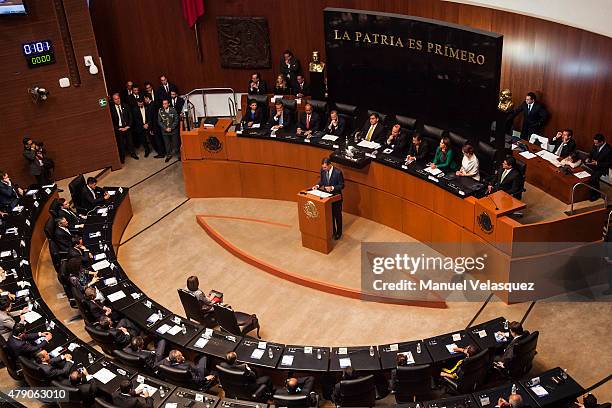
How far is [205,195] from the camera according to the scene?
1533 centimetres

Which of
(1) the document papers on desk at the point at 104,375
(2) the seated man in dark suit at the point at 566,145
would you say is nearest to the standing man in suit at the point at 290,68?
(2) the seated man in dark suit at the point at 566,145

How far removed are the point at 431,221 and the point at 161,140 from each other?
7144 millimetres

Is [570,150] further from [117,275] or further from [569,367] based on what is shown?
[117,275]

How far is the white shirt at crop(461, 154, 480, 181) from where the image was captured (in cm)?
1201

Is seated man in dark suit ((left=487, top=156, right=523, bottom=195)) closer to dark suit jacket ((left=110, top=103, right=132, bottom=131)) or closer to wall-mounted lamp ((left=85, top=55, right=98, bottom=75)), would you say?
dark suit jacket ((left=110, top=103, right=132, bottom=131))

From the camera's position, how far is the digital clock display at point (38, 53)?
15.2 metres

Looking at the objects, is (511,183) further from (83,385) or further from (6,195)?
(6,195)

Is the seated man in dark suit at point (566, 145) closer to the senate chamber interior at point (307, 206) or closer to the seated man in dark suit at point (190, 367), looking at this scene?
the senate chamber interior at point (307, 206)

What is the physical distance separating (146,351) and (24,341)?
1677 millimetres

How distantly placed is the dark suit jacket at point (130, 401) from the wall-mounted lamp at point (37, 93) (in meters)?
8.82

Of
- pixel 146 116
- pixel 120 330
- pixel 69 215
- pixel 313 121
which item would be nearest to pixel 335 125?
pixel 313 121

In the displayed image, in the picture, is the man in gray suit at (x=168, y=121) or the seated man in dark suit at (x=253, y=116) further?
the man in gray suit at (x=168, y=121)

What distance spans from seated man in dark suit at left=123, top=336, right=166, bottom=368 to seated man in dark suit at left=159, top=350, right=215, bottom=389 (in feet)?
0.82

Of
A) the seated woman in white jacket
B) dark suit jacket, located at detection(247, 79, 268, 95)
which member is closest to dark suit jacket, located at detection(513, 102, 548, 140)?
the seated woman in white jacket
